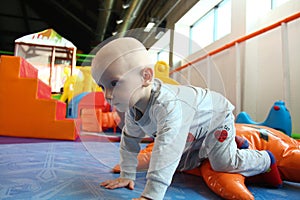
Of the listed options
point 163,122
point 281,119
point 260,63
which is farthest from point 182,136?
point 260,63

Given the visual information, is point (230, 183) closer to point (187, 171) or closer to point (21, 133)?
point (187, 171)

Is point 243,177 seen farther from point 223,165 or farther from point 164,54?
point 164,54

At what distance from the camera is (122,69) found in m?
0.44

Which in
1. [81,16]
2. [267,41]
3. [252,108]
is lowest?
[252,108]

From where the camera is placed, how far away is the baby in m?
0.45

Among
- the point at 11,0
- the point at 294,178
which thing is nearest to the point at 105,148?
the point at 294,178

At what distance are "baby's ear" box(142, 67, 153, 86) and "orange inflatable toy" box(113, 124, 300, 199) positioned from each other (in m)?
0.30

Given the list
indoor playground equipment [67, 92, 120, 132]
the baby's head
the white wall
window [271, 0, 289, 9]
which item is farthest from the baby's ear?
window [271, 0, 289, 9]

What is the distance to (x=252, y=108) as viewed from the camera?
1.83 metres

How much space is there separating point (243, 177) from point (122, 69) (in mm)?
426

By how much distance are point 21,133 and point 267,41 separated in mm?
1865

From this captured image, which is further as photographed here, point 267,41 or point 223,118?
point 267,41

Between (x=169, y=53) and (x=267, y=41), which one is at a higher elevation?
(x=267, y=41)

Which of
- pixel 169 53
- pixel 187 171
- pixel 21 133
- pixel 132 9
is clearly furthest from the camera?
pixel 132 9
